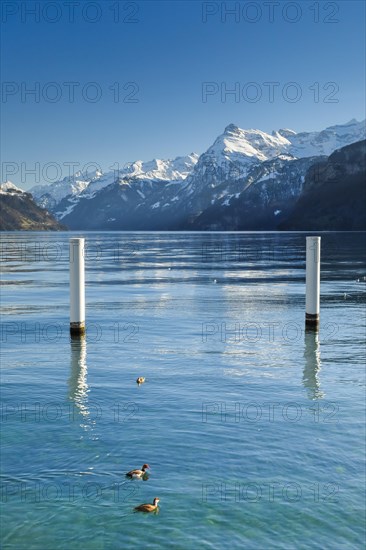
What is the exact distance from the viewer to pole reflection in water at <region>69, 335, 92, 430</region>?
67.5 feet

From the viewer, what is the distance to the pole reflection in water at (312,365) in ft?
76.8

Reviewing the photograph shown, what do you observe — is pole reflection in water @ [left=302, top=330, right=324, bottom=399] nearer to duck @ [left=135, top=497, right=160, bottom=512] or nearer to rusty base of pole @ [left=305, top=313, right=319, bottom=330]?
rusty base of pole @ [left=305, top=313, right=319, bottom=330]

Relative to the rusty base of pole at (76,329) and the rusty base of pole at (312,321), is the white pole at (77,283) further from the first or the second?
the rusty base of pole at (312,321)

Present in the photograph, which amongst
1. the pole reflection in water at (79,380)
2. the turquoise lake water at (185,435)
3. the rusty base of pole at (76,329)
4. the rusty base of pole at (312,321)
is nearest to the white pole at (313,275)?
the rusty base of pole at (312,321)

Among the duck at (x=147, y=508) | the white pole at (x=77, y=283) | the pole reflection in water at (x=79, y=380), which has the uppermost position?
the white pole at (x=77, y=283)

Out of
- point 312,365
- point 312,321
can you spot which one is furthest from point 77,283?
point 312,321

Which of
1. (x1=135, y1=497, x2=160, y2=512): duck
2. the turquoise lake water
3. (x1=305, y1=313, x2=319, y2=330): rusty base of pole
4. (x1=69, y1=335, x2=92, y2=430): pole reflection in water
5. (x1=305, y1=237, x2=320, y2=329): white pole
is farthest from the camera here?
(x1=305, y1=313, x2=319, y2=330): rusty base of pole

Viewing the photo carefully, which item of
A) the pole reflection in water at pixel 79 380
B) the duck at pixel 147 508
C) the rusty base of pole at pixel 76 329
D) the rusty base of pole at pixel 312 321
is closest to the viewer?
the duck at pixel 147 508

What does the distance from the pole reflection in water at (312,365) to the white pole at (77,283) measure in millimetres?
11311

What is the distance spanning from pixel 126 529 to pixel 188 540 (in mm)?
1287

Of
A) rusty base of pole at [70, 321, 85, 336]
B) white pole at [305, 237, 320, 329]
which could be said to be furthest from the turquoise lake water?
white pole at [305, 237, 320, 329]

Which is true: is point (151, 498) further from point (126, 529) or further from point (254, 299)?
point (254, 299)

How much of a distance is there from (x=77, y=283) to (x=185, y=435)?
1478cm

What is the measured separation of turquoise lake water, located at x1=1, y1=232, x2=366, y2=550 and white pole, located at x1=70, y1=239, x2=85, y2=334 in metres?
1.17
